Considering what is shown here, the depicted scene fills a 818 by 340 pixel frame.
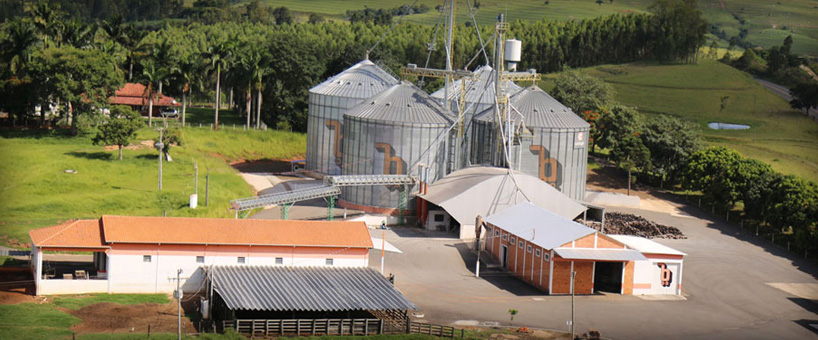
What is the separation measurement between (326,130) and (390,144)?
54.5 feet

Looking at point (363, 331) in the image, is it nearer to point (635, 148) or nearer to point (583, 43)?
point (635, 148)

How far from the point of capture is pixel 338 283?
189ft

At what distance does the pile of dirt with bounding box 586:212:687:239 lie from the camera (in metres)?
82.9

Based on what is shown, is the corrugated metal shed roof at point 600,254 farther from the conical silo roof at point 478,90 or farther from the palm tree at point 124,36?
the palm tree at point 124,36

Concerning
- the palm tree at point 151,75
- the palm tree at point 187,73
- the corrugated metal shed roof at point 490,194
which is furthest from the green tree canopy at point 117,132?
the corrugated metal shed roof at point 490,194

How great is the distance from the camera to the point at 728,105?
5851 inches

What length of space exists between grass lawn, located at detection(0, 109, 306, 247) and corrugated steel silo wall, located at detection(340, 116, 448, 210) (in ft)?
37.1

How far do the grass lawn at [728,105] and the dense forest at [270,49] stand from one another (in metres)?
6.55

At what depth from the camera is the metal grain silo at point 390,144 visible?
283 ft

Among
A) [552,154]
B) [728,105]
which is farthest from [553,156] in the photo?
[728,105]

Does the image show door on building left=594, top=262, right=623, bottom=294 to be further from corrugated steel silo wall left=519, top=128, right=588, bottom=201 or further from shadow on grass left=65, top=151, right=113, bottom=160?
shadow on grass left=65, top=151, right=113, bottom=160

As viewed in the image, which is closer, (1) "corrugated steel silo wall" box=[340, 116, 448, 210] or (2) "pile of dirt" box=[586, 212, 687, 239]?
(2) "pile of dirt" box=[586, 212, 687, 239]

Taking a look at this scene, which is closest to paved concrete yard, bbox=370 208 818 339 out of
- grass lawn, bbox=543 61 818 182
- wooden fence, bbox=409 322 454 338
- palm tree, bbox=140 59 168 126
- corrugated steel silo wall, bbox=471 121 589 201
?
wooden fence, bbox=409 322 454 338

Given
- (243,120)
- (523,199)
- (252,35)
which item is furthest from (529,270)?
(252,35)
